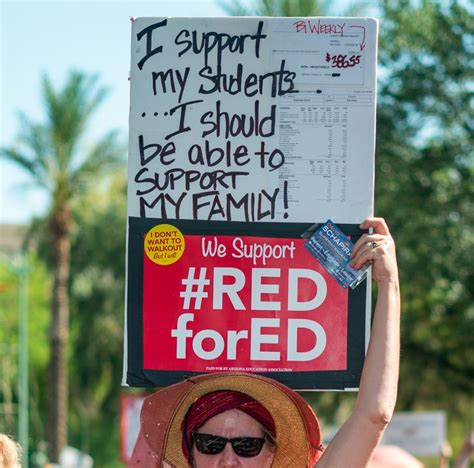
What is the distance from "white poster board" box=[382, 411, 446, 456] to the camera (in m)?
14.7

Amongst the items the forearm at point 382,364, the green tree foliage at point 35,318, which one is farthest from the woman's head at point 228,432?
the green tree foliage at point 35,318

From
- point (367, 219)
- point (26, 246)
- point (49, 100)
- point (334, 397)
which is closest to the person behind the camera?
Result: point (367, 219)

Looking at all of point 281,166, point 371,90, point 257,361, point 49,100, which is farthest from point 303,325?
point 49,100

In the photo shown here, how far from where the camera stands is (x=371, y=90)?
3932 mm

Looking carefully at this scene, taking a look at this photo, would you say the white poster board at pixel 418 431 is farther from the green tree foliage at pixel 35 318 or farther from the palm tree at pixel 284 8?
the green tree foliage at pixel 35 318

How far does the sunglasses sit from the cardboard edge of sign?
32cm

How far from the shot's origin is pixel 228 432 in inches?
140

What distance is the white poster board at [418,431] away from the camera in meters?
14.7

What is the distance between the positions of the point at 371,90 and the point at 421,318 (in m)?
17.5

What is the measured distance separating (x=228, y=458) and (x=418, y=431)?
1180 cm

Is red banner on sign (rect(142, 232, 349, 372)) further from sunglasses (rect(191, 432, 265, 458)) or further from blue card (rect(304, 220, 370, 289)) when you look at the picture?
sunglasses (rect(191, 432, 265, 458))

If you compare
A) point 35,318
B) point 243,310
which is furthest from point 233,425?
point 35,318

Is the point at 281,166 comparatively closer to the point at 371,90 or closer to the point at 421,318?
the point at 371,90

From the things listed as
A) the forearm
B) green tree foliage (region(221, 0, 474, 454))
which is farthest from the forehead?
green tree foliage (region(221, 0, 474, 454))
